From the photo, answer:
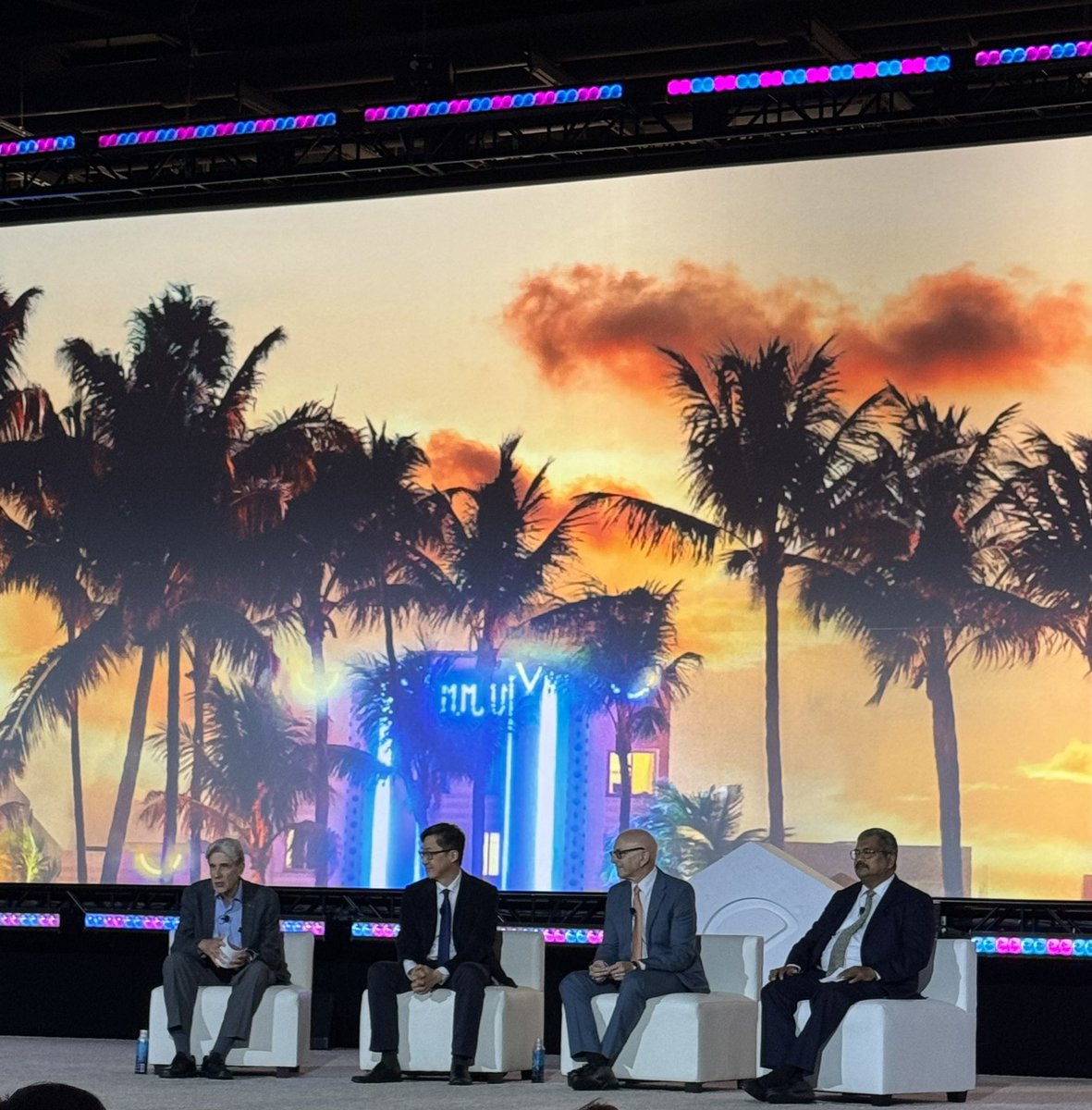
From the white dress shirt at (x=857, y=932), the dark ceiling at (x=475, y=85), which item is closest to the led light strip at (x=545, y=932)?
the white dress shirt at (x=857, y=932)

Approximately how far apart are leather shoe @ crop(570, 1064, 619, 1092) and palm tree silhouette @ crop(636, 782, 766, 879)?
7.93 feet

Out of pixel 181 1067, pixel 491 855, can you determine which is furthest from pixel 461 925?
pixel 491 855

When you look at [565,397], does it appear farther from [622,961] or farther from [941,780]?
[622,961]

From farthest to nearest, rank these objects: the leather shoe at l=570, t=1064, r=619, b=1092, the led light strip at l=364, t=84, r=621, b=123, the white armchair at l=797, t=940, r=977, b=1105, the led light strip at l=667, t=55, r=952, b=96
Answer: the led light strip at l=364, t=84, r=621, b=123 < the led light strip at l=667, t=55, r=952, b=96 < the leather shoe at l=570, t=1064, r=619, b=1092 < the white armchair at l=797, t=940, r=977, b=1105

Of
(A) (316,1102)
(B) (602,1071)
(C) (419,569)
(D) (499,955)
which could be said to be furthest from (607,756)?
(A) (316,1102)

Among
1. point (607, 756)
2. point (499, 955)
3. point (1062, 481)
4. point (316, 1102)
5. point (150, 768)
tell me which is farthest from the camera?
point (150, 768)

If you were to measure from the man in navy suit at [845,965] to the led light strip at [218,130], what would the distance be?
432cm

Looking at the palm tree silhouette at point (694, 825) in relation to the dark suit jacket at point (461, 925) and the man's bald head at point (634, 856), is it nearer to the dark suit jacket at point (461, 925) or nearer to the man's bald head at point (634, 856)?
the dark suit jacket at point (461, 925)

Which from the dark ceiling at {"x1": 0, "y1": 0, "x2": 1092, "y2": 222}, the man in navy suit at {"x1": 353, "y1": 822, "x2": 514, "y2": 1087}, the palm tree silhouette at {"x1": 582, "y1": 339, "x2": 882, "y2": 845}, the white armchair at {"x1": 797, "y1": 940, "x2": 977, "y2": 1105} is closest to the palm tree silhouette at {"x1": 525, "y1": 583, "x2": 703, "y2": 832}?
the palm tree silhouette at {"x1": 582, "y1": 339, "x2": 882, "y2": 845}

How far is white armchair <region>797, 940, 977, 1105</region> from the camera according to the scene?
613cm

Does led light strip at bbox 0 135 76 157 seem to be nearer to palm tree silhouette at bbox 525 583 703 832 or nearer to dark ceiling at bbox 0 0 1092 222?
dark ceiling at bbox 0 0 1092 222

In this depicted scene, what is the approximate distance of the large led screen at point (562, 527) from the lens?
8633mm

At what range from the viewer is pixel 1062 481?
853cm

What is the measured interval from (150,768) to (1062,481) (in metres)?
4.66
